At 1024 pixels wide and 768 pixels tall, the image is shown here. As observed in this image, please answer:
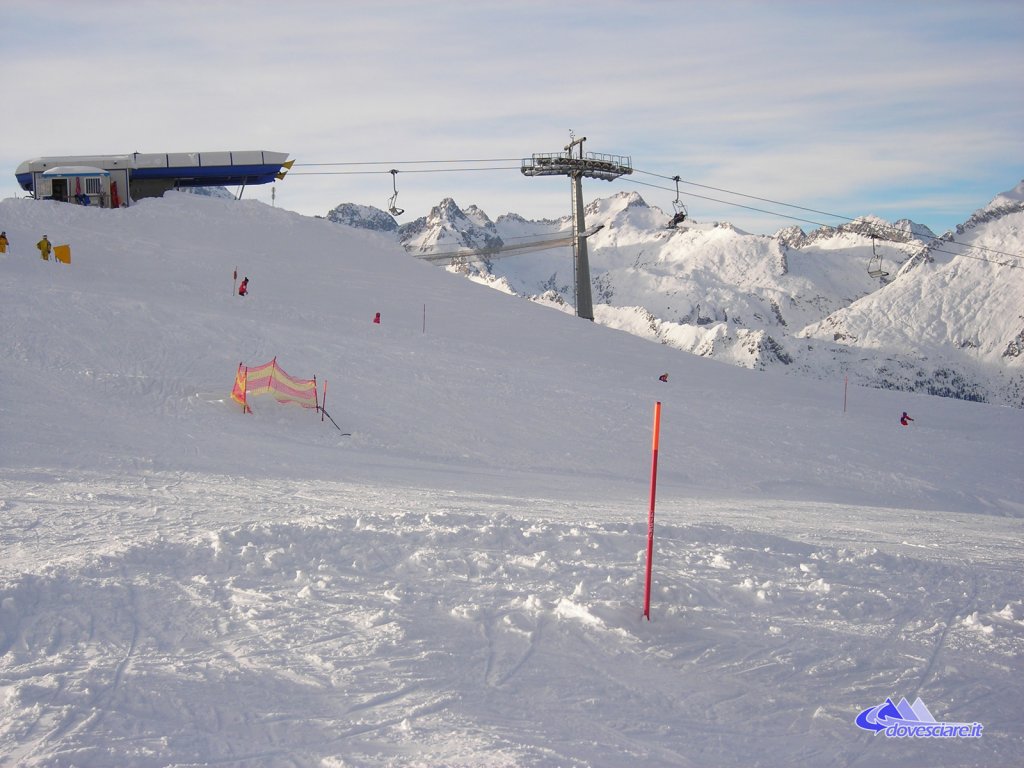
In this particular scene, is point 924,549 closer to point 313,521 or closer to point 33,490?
point 313,521

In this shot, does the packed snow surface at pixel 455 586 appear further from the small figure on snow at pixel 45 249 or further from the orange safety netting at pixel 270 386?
the small figure on snow at pixel 45 249

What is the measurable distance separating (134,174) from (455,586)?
39.9 metres

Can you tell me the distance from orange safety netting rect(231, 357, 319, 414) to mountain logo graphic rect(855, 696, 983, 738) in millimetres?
14380

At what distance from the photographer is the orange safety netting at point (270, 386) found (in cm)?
1872

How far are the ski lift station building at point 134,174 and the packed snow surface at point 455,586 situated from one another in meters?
21.8

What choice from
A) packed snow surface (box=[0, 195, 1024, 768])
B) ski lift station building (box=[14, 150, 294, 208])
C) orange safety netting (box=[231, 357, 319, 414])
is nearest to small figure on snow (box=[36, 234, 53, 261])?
packed snow surface (box=[0, 195, 1024, 768])

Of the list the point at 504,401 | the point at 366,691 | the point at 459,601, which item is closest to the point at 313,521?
the point at 459,601

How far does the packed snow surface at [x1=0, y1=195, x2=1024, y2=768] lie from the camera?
5.77m

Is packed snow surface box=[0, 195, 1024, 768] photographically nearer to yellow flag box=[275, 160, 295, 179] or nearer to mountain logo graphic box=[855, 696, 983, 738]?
mountain logo graphic box=[855, 696, 983, 738]

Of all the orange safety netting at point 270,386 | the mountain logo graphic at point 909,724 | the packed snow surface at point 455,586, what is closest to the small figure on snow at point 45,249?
the packed snow surface at point 455,586

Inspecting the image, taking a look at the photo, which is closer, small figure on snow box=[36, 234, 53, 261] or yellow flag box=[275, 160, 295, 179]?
small figure on snow box=[36, 234, 53, 261]

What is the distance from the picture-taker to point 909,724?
20.1 ft

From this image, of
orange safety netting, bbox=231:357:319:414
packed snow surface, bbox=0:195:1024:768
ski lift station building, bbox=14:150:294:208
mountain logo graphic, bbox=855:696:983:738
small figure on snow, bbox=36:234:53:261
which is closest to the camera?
packed snow surface, bbox=0:195:1024:768

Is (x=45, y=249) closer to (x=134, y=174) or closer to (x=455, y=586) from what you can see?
(x=134, y=174)
